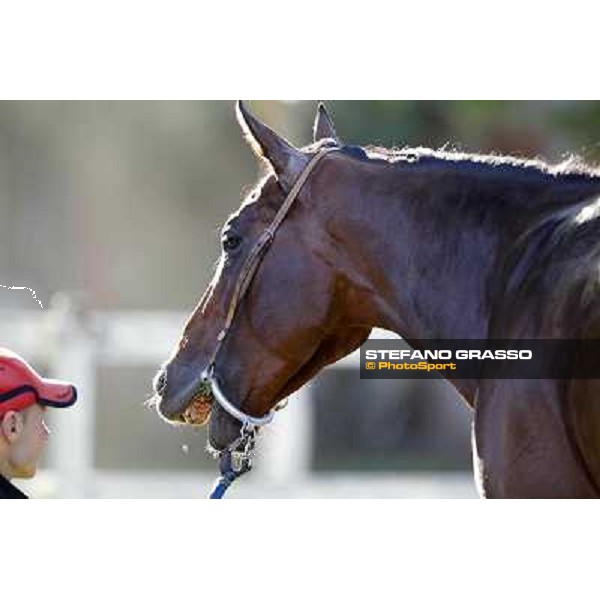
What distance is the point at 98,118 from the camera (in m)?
13.0

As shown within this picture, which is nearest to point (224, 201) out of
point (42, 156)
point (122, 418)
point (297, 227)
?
point (42, 156)

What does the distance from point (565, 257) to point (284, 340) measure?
3.07 feet

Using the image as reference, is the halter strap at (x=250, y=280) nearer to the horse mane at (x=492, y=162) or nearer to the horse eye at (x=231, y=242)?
the horse eye at (x=231, y=242)

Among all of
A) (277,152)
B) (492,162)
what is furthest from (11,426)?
(492,162)

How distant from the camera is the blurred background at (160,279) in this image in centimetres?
869

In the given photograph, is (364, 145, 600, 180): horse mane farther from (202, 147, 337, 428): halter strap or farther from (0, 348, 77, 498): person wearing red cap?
(0, 348, 77, 498): person wearing red cap

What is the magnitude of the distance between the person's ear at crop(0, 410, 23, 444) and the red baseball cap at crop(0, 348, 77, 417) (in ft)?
0.06

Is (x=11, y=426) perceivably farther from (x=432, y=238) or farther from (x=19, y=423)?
(x=432, y=238)

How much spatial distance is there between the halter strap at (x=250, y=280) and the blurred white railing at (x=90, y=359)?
4317 mm

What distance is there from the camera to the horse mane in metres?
3.94

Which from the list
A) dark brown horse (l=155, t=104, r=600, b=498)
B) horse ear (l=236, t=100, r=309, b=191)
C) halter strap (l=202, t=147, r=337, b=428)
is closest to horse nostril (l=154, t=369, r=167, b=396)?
dark brown horse (l=155, t=104, r=600, b=498)

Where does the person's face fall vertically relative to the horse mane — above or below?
below

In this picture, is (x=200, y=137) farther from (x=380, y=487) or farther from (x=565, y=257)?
(x=565, y=257)

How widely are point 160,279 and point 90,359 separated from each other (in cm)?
402
